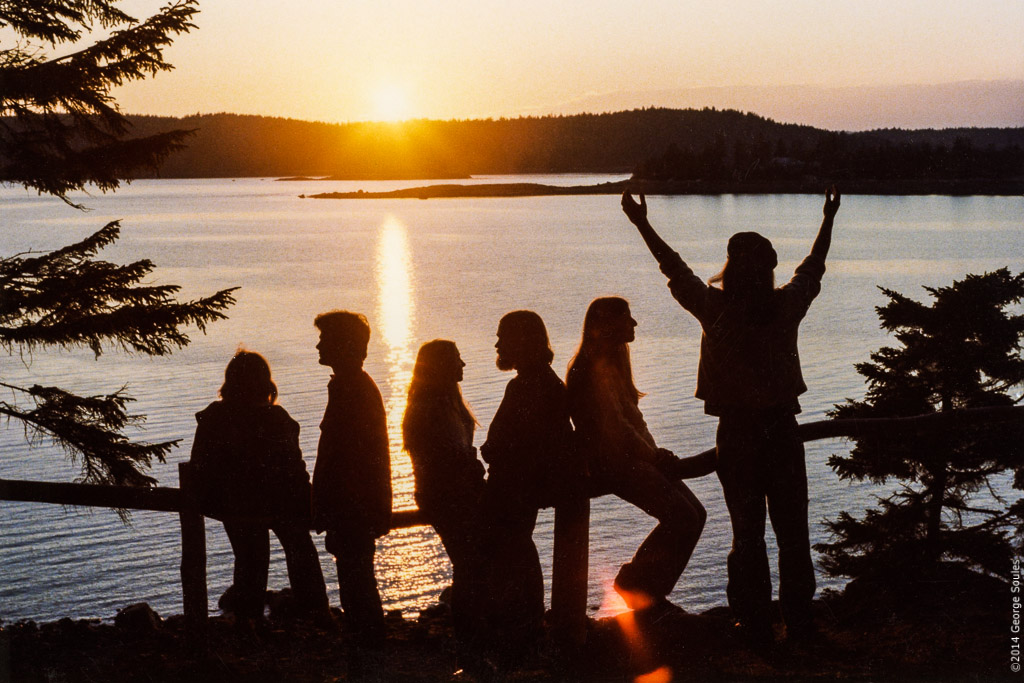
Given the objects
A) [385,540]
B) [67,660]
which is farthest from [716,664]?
[385,540]

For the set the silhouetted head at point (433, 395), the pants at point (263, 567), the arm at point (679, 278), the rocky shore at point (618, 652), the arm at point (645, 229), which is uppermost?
the arm at point (645, 229)

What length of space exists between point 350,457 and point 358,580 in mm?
717

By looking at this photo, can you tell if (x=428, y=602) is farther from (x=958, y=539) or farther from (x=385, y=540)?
(x=958, y=539)

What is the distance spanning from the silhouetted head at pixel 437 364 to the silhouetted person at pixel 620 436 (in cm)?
58

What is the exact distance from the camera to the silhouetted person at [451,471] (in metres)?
5.14

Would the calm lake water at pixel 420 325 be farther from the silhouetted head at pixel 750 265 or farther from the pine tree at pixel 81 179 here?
the silhouetted head at pixel 750 265

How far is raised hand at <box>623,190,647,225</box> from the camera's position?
5.08 m

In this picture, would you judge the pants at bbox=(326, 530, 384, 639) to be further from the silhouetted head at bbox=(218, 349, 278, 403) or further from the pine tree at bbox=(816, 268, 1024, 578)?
the pine tree at bbox=(816, 268, 1024, 578)

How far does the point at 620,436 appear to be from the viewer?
5.02 metres

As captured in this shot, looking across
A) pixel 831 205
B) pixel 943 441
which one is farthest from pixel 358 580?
pixel 943 441

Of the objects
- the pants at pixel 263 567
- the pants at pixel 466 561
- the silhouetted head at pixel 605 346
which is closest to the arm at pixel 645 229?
the silhouetted head at pixel 605 346

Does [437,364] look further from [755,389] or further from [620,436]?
[755,389]

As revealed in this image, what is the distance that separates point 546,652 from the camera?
5.34 m

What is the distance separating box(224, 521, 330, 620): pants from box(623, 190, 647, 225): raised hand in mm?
2510
